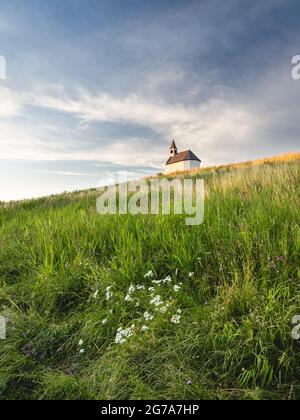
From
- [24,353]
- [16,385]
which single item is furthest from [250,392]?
[24,353]

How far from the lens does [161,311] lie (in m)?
2.66

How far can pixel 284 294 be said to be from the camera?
2.50 m

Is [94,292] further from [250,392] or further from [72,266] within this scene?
[250,392]

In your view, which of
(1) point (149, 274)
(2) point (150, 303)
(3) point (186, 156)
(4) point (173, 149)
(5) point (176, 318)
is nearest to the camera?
(5) point (176, 318)

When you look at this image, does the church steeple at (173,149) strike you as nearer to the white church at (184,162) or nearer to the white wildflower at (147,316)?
the white church at (184,162)

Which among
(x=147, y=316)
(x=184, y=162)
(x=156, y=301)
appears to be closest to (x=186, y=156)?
(x=184, y=162)

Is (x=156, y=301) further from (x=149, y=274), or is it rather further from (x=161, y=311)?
(x=149, y=274)

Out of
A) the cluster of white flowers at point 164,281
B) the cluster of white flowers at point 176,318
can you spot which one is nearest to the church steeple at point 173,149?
the cluster of white flowers at point 164,281

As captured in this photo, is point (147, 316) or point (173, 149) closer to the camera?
point (147, 316)

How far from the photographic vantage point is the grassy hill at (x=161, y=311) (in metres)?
2.14

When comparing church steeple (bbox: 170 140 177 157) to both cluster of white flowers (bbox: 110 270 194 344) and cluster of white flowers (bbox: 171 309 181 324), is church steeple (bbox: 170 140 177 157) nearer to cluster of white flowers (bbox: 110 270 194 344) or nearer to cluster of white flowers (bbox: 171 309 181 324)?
cluster of white flowers (bbox: 110 270 194 344)

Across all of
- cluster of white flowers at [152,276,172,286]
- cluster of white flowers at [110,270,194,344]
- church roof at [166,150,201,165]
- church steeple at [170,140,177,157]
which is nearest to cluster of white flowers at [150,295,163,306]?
cluster of white flowers at [110,270,194,344]

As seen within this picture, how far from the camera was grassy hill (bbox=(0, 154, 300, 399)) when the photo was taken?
214 cm
